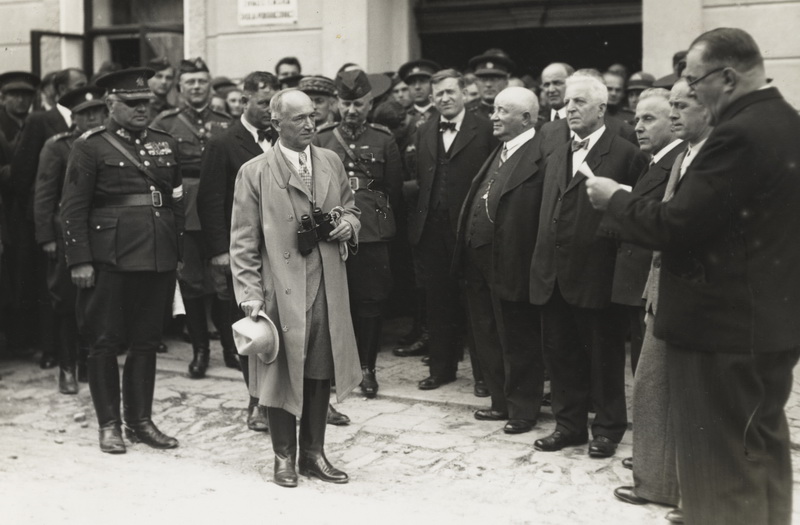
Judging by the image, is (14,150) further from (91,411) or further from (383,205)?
(383,205)

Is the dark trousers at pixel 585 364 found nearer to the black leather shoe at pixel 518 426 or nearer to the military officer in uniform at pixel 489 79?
the black leather shoe at pixel 518 426

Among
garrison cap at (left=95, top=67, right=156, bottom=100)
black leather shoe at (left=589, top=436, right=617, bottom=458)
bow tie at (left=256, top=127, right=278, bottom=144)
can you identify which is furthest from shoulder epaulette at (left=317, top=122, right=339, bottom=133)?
black leather shoe at (left=589, top=436, right=617, bottom=458)

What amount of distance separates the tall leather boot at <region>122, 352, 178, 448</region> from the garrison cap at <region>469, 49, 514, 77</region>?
12.8 ft

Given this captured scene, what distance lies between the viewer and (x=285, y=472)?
5.55 m

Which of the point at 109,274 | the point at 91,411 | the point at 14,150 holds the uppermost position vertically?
the point at 14,150

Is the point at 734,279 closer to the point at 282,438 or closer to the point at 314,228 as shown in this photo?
the point at 314,228

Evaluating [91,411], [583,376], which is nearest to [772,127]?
[583,376]

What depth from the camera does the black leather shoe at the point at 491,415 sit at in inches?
268

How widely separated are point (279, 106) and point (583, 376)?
233cm

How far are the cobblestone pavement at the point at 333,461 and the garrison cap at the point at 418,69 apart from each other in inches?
118

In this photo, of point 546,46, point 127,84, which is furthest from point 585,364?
point 546,46

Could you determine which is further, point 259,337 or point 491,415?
point 491,415

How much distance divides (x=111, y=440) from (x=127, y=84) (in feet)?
7.00

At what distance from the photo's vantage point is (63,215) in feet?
20.7
